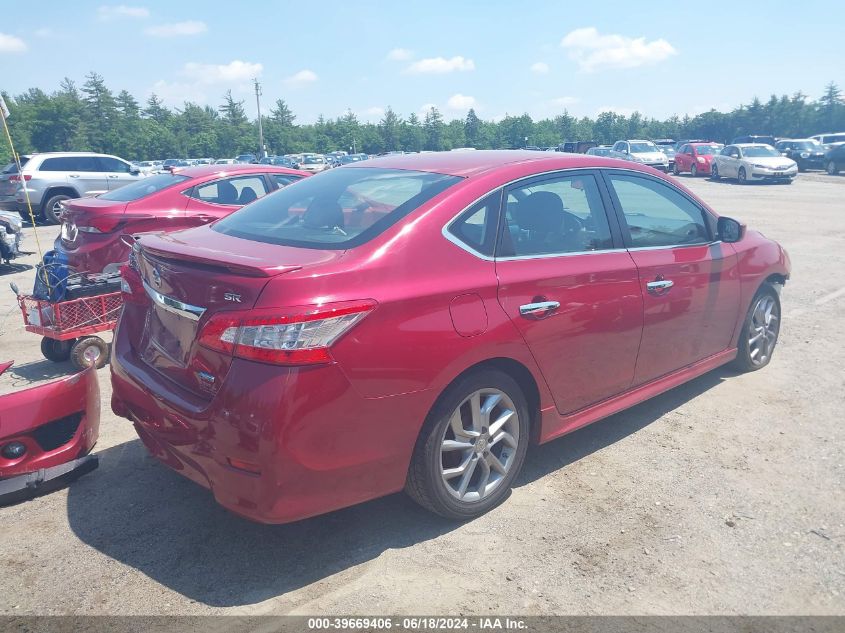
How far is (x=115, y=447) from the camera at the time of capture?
13.6 feet

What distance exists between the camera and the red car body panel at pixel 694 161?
106 feet

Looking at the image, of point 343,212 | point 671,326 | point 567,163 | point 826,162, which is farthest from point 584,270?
point 826,162

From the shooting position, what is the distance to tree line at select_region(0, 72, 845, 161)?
201ft

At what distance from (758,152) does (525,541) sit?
30301 mm

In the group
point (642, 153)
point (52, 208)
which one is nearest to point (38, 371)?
A: point (52, 208)

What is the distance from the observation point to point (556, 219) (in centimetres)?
370

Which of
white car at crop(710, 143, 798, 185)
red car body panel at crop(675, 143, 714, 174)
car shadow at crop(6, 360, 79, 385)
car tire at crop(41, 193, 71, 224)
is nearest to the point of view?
car shadow at crop(6, 360, 79, 385)

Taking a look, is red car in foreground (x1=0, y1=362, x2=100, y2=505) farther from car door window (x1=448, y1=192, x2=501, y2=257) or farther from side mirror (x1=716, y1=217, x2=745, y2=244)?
side mirror (x1=716, y1=217, x2=745, y2=244)

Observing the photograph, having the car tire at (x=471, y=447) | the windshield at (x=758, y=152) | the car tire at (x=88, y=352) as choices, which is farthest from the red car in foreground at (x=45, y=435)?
the windshield at (x=758, y=152)

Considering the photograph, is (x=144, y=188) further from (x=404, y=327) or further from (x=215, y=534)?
(x=404, y=327)

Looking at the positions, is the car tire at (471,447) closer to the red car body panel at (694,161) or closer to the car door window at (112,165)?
the car door window at (112,165)

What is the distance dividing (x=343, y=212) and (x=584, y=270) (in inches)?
52.5

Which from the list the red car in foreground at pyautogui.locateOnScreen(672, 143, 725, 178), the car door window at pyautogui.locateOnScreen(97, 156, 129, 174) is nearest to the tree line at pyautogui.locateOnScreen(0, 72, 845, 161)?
the red car in foreground at pyautogui.locateOnScreen(672, 143, 725, 178)

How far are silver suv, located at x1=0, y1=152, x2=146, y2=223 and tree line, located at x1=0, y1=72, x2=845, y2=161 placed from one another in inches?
1713
